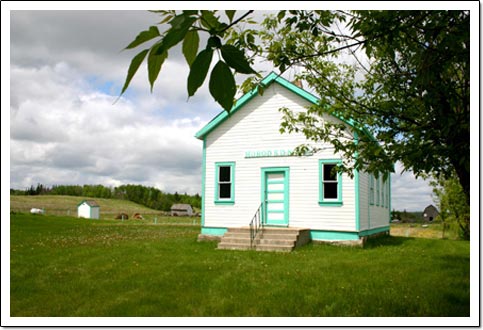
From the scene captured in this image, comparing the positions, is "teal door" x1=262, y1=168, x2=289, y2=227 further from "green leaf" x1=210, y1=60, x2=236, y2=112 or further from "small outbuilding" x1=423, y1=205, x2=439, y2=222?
"green leaf" x1=210, y1=60, x2=236, y2=112

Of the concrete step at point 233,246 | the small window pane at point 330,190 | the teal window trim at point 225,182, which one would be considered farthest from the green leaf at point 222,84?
the teal window trim at point 225,182

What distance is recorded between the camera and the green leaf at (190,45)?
1.20 m

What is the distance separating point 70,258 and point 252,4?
33.1ft

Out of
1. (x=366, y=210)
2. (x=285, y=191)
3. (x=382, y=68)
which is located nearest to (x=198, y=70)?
(x=382, y=68)

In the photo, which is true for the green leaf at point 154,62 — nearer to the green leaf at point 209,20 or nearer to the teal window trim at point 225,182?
the green leaf at point 209,20

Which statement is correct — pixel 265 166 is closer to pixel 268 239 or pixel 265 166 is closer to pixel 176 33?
pixel 268 239

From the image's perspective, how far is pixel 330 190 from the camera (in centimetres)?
1473

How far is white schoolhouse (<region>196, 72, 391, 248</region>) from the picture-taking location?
14.5 metres

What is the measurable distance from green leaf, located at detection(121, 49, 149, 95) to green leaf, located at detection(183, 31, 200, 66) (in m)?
0.13

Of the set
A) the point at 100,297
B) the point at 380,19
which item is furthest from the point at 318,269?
the point at 380,19

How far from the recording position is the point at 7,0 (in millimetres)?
3859

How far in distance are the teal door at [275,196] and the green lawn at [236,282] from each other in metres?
2.31

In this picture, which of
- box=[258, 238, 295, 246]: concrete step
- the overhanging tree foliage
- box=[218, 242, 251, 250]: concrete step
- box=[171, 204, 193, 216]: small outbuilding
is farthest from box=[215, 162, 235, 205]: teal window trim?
box=[171, 204, 193, 216]: small outbuilding

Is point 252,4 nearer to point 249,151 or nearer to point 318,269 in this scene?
point 318,269
